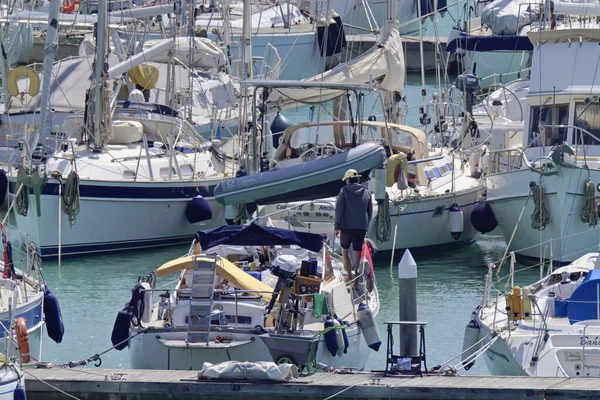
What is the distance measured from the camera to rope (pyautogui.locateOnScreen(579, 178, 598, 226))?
26.4 meters

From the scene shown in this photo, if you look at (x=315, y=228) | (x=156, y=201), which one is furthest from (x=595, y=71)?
(x=156, y=201)

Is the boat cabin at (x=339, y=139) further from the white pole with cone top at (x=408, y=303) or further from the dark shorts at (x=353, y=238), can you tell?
the white pole with cone top at (x=408, y=303)

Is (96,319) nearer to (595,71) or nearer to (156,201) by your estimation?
(156,201)

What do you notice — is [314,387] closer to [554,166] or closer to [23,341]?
[23,341]

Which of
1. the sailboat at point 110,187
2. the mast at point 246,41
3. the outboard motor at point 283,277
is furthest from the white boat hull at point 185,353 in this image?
the mast at point 246,41

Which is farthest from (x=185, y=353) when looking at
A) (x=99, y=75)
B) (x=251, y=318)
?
(x=99, y=75)

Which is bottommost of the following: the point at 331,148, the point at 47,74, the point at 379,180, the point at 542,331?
the point at 542,331

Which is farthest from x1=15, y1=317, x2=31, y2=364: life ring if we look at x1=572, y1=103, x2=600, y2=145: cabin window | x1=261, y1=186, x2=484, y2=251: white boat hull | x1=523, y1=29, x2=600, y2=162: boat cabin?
x1=572, y1=103, x2=600, y2=145: cabin window

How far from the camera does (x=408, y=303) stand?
1808cm

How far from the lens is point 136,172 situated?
29391 mm

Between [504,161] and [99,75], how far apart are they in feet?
26.6

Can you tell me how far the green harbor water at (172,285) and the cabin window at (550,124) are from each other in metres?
2.49

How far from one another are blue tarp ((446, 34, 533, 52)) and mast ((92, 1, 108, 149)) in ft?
35.4

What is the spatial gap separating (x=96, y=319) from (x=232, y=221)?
14.3ft
